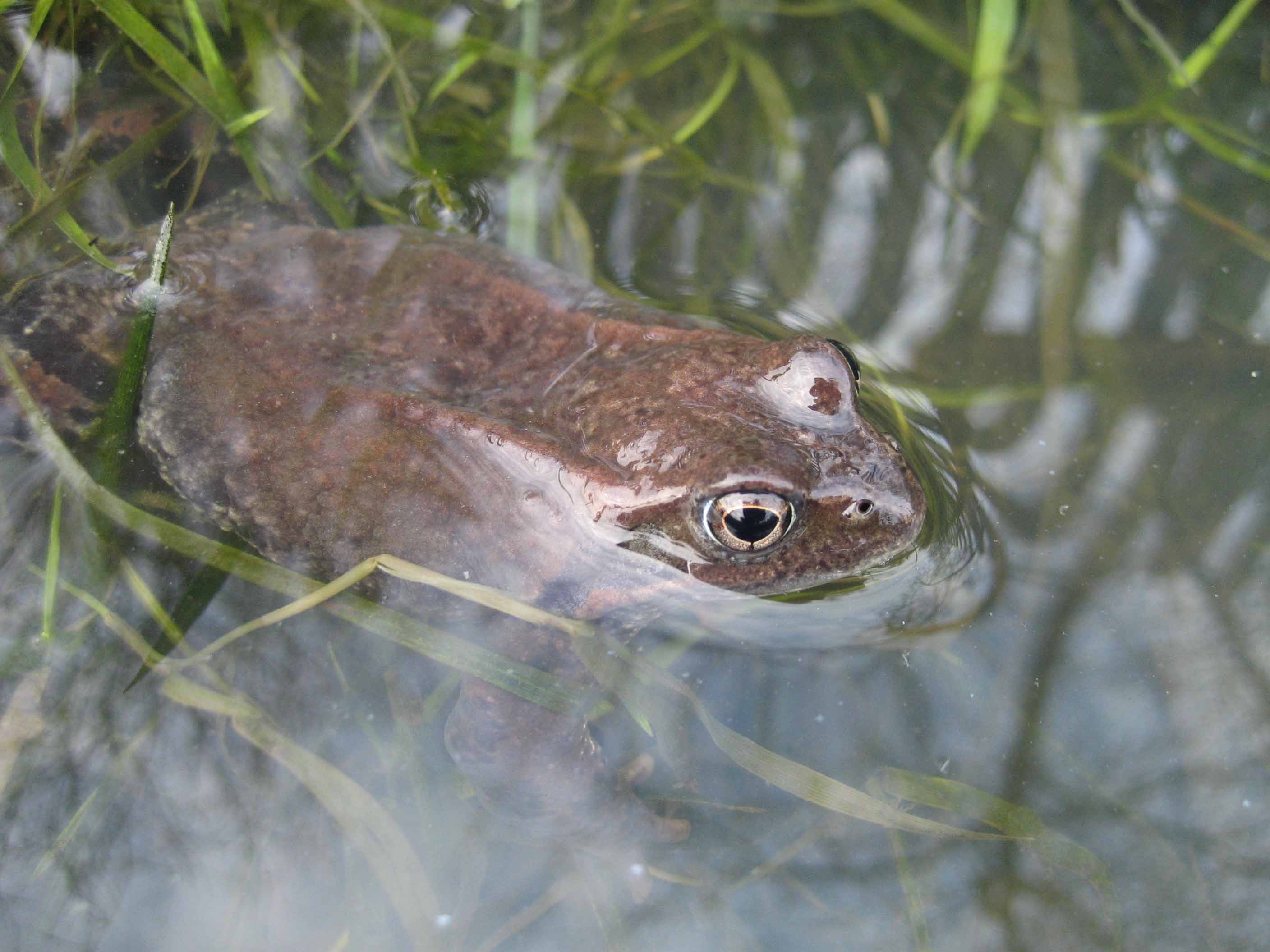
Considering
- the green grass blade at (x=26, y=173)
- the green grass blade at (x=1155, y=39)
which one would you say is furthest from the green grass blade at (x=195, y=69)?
→ the green grass blade at (x=1155, y=39)

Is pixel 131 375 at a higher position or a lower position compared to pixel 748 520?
higher

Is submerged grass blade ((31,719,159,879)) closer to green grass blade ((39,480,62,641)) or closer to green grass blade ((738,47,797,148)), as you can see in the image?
green grass blade ((39,480,62,641))

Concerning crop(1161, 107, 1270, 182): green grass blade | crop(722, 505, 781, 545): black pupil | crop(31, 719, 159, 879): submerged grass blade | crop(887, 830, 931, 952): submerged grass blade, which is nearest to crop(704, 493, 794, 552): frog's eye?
crop(722, 505, 781, 545): black pupil

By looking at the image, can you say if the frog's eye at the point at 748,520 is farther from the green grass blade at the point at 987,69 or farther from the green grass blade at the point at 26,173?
the green grass blade at the point at 987,69

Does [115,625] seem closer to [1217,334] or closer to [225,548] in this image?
[225,548]

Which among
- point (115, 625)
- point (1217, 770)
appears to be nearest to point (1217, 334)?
point (1217, 770)

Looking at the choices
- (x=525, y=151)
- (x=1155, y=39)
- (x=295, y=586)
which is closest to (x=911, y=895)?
(x=295, y=586)

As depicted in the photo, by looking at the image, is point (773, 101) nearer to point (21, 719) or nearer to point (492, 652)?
point (492, 652)
